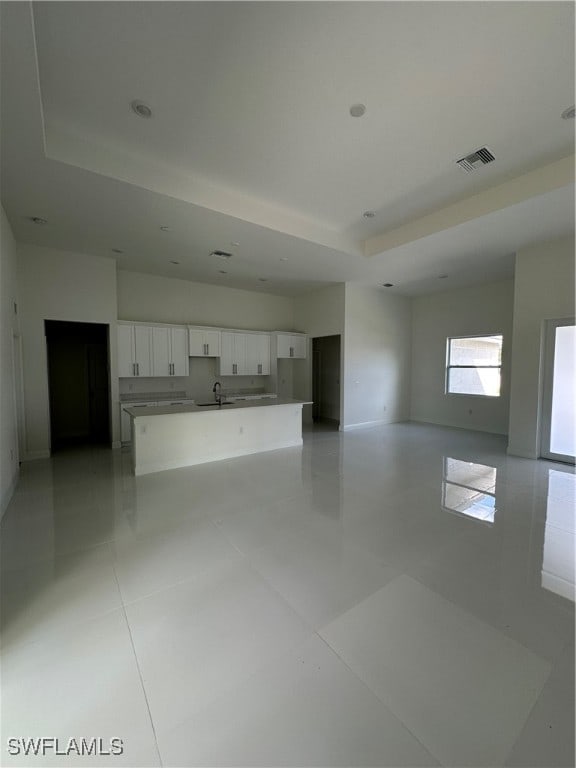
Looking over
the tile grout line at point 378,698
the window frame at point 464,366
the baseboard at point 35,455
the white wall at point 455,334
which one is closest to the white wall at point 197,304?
the baseboard at point 35,455

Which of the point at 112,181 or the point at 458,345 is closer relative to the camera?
the point at 112,181

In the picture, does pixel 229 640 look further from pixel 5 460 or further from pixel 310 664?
pixel 5 460

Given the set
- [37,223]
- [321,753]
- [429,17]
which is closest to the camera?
[321,753]

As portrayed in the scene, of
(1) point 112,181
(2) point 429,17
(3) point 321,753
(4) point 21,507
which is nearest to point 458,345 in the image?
(2) point 429,17

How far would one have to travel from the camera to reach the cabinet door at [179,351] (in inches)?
252

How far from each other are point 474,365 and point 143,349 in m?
7.15

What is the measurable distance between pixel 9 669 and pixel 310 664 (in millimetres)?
1445

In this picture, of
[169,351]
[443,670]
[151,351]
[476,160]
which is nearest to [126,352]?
[151,351]

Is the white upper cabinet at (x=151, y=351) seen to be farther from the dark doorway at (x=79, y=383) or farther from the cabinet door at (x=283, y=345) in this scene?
the cabinet door at (x=283, y=345)

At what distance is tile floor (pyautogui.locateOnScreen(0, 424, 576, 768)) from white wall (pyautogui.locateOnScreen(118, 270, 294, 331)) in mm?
4011

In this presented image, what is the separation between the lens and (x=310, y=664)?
1.56 metres

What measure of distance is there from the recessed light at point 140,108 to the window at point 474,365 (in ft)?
23.8

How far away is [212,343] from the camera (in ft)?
22.5

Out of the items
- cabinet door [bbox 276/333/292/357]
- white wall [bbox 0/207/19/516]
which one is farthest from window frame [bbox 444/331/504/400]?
white wall [bbox 0/207/19/516]
